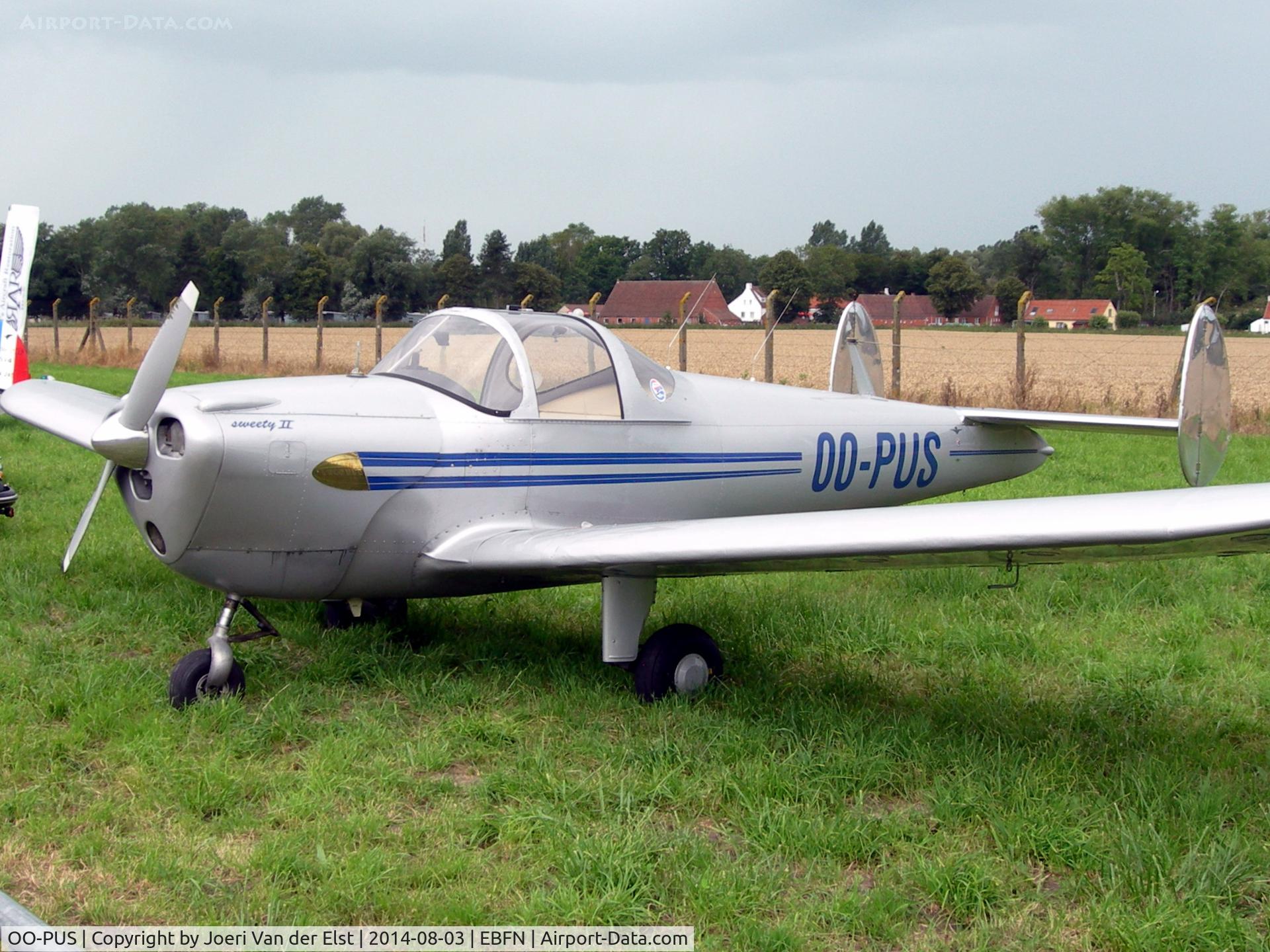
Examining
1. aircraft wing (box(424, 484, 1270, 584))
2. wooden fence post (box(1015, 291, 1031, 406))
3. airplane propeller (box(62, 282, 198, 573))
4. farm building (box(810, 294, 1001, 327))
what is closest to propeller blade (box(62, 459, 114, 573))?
airplane propeller (box(62, 282, 198, 573))

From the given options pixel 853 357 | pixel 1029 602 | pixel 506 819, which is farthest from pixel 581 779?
pixel 853 357

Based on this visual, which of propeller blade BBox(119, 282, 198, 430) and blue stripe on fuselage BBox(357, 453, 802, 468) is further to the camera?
blue stripe on fuselage BBox(357, 453, 802, 468)

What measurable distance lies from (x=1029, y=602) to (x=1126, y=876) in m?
3.53

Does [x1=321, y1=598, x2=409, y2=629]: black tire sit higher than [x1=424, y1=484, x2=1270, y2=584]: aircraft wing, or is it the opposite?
[x1=424, y1=484, x2=1270, y2=584]: aircraft wing

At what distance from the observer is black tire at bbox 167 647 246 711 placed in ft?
15.8

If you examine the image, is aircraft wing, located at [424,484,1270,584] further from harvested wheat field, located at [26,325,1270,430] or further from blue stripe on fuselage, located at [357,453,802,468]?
harvested wheat field, located at [26,325,1270,430]

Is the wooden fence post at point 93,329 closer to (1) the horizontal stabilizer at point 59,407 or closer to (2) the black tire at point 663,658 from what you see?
(1) the horizontal stabilizer at point 59,407

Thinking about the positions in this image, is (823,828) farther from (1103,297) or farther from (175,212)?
(175,212)

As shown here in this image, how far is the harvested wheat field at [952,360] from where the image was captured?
16.8m

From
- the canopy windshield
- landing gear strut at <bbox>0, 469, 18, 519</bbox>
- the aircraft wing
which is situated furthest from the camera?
landing gear strut at <bbox>0, 469, 18, 519</bbox>

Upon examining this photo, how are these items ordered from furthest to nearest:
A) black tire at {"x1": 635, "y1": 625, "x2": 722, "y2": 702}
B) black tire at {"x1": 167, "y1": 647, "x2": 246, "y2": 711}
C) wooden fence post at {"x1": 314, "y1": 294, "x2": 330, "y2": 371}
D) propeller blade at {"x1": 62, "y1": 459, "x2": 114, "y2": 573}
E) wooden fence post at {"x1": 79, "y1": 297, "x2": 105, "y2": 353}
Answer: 1. wooden fence post at {"x1": 79, "y1": 297, "x2": 105, "y2": 353}
2. wooden fence post at {"x1": 314, "y1": 294, "x2": 330, "y2": 371}
3. propeller blade at {"x1": 62, "y1": 459, "x2": 114, "y2": 573}
4. black tire at {"x1": 635, "y1": 625, "x2": 722, "y2": 702}
5. black tire at {"x1": 167, "y1": 647, "x2": 246, "y2": 711}

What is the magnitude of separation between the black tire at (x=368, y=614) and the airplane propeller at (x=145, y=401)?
1693 mm

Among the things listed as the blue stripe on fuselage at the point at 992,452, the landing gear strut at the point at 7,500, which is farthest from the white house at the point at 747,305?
the landing gear strut at the point at 7,500

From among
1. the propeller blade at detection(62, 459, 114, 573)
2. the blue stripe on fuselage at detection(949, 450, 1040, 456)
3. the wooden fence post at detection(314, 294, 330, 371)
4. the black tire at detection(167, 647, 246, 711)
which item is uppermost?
the wooden fence post at detection(314, 294, 330, 371)
